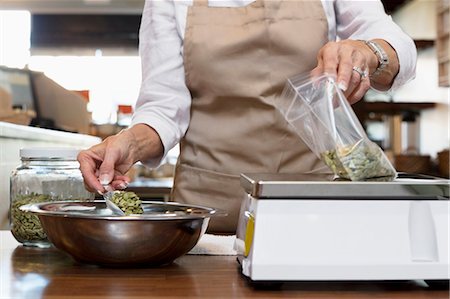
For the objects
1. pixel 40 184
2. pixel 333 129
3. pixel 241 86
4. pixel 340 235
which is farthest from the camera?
pixel 241 86

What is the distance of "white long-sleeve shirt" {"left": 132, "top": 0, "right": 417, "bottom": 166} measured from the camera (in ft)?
4.90

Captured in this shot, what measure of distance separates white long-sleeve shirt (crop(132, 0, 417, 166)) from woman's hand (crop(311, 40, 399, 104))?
0.36 meters

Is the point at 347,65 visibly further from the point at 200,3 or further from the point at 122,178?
the point at 200,3

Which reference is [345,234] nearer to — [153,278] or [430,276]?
[430,276]

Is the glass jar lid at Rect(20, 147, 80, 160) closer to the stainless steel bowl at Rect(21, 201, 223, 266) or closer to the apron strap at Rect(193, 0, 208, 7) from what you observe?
the stainless steel bowl at Rect(21, 201, 223, 266)

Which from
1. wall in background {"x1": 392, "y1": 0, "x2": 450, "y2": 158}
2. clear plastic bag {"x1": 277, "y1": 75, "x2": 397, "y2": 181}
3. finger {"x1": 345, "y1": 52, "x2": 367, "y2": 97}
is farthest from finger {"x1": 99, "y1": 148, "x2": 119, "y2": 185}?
wall in background {"x1": 392, "y1": 0, "x2": 450, "y2": 158}

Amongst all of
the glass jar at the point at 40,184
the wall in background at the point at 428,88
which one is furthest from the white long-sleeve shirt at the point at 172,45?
the wall in background at the point at 428,88

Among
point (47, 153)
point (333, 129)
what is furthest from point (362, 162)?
point (47, 153)

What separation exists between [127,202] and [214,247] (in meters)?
0.18

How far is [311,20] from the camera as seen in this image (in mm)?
1588

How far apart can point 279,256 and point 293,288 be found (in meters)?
0.06

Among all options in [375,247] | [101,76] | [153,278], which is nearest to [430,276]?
[375,247]

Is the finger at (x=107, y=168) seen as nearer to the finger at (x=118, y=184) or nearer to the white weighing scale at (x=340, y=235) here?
the finger at (x=118, y=184)

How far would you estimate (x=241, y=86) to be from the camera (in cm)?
156
